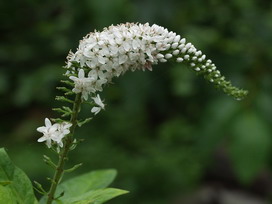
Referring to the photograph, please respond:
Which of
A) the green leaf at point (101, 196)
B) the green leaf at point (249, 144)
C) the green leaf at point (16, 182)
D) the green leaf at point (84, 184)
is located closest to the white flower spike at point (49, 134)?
the green leaf at point (16, 182)

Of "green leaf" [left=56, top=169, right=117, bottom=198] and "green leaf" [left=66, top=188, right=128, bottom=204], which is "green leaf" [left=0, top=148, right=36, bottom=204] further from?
"green leaf" [left=56, top=169, right=117, bottom=198]

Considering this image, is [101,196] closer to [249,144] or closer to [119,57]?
[119,57]

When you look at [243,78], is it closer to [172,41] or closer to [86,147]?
[86,147]

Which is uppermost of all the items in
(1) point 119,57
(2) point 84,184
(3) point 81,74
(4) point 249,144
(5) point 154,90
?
(5) point 154,90

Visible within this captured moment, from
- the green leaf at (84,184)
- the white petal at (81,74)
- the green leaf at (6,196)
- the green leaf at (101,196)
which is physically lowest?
the green leaf at (6,196)

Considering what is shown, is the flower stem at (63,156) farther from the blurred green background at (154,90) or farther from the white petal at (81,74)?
the blurred green background at (154,90)

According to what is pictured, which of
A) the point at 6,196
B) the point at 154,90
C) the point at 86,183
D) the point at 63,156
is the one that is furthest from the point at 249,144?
the point at 6,196

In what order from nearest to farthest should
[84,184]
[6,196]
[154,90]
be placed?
[6,196]
[84,184]
[154,90]
